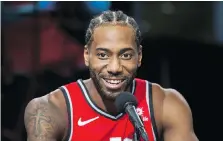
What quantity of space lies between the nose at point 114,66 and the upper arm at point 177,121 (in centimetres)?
47

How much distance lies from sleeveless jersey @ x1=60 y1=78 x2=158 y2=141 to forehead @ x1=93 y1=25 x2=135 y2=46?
386 millimetres

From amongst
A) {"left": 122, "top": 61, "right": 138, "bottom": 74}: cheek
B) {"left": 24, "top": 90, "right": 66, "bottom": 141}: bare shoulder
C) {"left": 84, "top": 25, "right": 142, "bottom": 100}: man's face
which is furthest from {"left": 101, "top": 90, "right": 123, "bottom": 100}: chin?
{"left": 24, "top": 90, "right": 66, "bottom": 141}: bare shoulder

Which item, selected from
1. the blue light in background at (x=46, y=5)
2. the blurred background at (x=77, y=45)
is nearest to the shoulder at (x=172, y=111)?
the blurred background at (x=77, y=45)

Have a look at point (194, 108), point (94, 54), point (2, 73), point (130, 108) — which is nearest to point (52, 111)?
point (94, 54)

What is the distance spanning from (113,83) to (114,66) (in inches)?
4.3

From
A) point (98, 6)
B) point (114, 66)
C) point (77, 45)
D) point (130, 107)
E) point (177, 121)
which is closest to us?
point (130, 107)

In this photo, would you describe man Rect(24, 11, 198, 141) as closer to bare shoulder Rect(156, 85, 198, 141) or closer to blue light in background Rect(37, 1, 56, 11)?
bare shoulder Rect(156, 85, 198, 141)

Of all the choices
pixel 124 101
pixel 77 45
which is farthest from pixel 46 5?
pixel 124 101

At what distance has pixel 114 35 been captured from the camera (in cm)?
299

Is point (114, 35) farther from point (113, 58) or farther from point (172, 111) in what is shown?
point (172, 111)

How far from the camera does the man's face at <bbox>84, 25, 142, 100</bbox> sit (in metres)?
2.95

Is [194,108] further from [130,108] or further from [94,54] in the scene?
[130,108]

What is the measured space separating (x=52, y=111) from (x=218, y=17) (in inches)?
104

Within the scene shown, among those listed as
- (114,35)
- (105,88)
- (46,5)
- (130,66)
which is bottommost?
(105,88)
